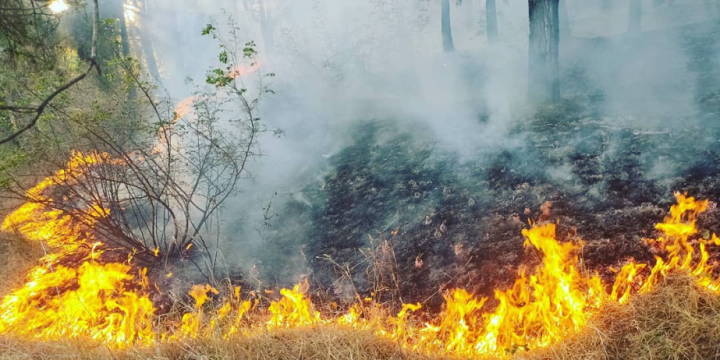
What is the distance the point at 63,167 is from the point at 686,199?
27.4 ft

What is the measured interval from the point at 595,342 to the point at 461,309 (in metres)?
1.35

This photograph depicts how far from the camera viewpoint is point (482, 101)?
389 inches

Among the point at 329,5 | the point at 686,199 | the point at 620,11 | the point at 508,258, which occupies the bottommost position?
the point at 508,258

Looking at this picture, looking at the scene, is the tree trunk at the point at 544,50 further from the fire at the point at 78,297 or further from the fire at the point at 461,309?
the fire at the point at 78,297

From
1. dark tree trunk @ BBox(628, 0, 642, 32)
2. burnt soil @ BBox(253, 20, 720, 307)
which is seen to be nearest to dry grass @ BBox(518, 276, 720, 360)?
burnt soil @ BBox(253, 20, 720, 307)

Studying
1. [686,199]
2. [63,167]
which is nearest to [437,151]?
[686,199]

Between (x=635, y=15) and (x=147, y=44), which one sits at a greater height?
(x=147, y=44)

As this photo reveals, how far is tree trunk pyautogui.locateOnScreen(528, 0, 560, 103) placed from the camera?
757 cm

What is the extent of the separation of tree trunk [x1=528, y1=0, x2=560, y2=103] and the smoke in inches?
17.5

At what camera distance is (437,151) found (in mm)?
7430

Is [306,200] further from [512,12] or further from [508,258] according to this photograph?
[512,12]

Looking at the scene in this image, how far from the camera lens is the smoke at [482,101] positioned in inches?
246

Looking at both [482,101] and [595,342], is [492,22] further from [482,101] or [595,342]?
[595,342]

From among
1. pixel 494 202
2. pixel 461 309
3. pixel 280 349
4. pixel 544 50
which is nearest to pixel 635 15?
pixel 544 50
